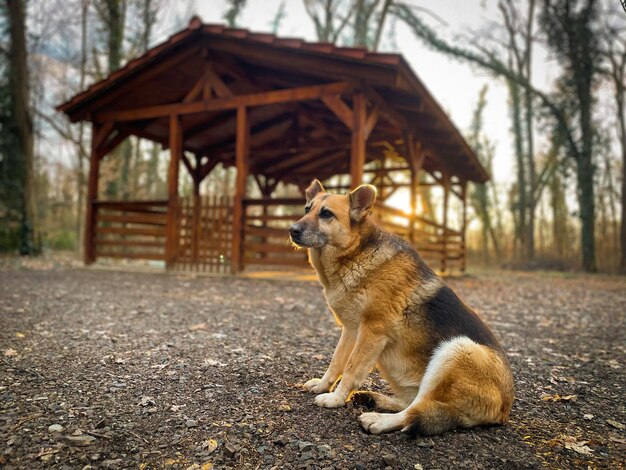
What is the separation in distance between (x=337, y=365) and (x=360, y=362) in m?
0.43

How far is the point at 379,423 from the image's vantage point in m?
2.22

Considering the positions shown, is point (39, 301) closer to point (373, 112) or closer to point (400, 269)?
point (400, 269)

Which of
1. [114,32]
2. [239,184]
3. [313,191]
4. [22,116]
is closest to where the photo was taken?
[313,191]

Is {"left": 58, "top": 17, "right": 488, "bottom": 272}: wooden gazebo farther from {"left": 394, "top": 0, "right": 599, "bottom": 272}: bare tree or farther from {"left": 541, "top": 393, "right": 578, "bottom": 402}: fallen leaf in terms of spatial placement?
{"left": 394, "top": 0, "right": 599, "bottom": 272}: bare tree

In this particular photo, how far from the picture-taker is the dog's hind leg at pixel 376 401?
2.57 m

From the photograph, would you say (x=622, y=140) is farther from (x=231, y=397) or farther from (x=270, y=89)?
(x=231, y=397)

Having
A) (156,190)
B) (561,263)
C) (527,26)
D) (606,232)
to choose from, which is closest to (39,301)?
(561,263)

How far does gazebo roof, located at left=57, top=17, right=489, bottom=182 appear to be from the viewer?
8.38 meters

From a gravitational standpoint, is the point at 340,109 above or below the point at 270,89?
below

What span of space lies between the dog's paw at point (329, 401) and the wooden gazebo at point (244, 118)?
16.6 feet

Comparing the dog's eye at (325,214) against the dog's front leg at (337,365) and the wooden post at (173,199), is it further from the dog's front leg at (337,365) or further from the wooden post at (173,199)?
the wooden post at (173,199)

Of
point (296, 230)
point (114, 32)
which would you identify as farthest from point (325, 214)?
point (114, 32)

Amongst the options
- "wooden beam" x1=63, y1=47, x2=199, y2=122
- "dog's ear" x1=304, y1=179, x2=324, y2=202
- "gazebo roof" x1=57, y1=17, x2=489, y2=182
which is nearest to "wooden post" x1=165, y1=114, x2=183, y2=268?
"gazebo roof" x1=57, y1=17, x2=489, y2=182

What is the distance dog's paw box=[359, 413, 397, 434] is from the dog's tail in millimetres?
91
